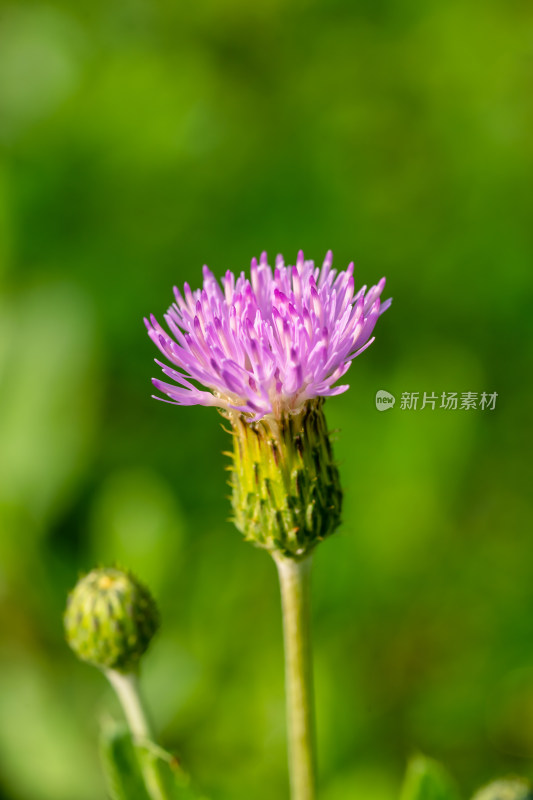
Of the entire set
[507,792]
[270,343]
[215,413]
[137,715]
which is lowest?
[507,792]

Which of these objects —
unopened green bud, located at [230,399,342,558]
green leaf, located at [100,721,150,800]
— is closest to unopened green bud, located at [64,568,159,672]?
green leaf, located at [100,721,150,800]

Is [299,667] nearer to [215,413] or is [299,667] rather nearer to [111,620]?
[111,620]

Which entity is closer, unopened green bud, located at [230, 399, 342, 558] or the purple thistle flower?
the purple thistle flower

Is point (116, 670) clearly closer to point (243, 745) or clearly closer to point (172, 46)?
point (243, 745)

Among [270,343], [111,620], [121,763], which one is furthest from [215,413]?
[270,343]

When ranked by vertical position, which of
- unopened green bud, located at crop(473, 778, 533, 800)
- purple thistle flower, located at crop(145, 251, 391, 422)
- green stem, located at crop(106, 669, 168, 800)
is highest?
purple thistle flower, located at crop(145, 251, 391, 422)

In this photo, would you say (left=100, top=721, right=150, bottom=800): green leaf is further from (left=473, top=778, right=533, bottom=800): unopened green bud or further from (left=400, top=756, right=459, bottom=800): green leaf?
(left=473, top=778, right=533, bottom=800): unopened green bud
